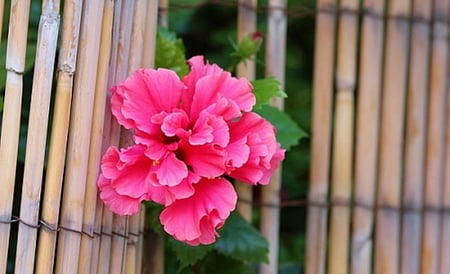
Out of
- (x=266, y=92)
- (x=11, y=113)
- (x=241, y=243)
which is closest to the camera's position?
(x=11, y=113)

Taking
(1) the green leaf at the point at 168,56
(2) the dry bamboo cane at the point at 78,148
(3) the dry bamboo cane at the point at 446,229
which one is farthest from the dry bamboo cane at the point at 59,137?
(3) the dry bamboo cane at the point at 446,229

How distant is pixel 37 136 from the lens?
2.28 feet

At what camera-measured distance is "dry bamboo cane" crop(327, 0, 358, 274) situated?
0.97 m

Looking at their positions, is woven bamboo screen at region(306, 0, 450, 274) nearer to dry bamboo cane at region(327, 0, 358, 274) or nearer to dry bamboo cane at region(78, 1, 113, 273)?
dry bamboo cane at region(327, 0, 358, 274)

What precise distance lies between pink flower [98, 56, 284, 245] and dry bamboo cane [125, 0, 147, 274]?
6cm

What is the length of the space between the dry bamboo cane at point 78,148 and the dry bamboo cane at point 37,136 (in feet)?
0.09

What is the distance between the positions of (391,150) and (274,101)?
15cm

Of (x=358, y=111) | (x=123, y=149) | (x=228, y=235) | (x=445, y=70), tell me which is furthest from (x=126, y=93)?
(x=445, y=70)

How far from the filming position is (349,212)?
3.20ft

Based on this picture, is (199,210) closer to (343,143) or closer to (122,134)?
(122,134)

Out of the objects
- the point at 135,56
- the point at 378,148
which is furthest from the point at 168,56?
the point at 378,148

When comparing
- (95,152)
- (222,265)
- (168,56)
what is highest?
(168,56)

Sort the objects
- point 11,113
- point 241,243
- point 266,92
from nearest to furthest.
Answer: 1. point 11,113
2. point 266,92
3. point 241,243

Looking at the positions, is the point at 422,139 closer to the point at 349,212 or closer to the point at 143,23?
the point at 349,212
